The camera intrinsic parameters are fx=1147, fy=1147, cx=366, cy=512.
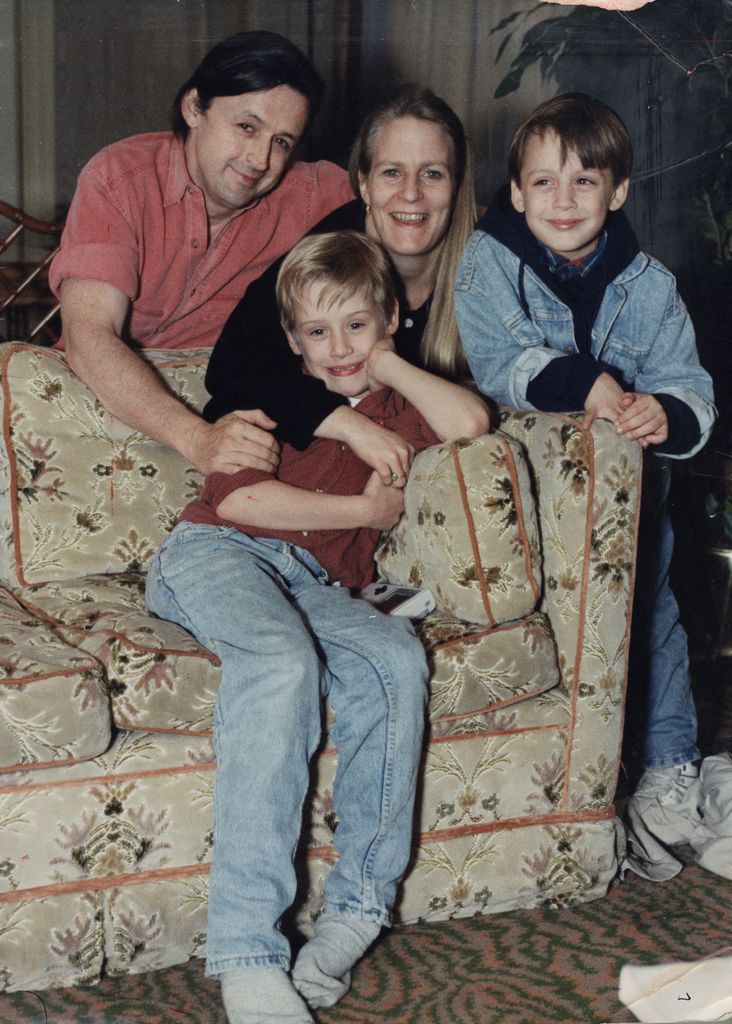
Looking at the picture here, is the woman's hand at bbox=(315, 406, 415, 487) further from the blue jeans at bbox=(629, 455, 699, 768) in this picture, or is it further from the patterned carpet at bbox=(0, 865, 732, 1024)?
the patterned carpet at bbox=(0, 865, 732, 1024)

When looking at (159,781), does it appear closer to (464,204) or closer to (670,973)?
(670,973)

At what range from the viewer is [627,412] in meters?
1.79

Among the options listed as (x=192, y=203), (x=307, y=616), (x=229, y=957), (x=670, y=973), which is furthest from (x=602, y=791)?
(x=192, y=203)

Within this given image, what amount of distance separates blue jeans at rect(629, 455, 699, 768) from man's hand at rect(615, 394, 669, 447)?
230 mm

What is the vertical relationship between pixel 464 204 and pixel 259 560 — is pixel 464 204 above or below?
above

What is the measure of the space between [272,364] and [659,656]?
2.86 feet

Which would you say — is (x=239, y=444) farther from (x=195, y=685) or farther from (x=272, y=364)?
(x=195, y=685)

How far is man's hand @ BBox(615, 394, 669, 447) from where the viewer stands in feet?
5.81

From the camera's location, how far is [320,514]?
1753mm

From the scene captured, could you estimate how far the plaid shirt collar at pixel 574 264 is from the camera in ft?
6.64

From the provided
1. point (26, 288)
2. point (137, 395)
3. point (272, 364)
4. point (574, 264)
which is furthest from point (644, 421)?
point (26, 288)

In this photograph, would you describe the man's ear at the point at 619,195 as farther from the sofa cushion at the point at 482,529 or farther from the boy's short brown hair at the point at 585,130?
the sofa cushion at the point at 482,529

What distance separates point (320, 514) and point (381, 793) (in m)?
0.44

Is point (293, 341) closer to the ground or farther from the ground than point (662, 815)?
farther from the ground
